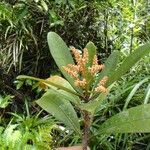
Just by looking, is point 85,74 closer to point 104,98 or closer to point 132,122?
point 104,98

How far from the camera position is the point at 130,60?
1.67 m

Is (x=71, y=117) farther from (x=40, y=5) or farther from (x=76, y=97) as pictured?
(x=40, y=5)

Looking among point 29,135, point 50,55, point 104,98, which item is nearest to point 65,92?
point 104,98

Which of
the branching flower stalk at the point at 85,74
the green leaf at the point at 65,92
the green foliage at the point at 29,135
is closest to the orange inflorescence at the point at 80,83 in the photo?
the branching flower stalk at the point at 85,74

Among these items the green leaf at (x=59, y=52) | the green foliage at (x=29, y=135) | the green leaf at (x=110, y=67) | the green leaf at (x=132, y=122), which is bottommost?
the green foliage at (x=29, y=135)

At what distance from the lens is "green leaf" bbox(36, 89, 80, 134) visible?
69.7 inches

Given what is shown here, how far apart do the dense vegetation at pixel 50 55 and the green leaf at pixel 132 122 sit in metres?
0.72

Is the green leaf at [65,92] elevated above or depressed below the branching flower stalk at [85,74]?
below

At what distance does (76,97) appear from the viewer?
68.4 inches

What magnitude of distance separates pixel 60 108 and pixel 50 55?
1630 millimetres

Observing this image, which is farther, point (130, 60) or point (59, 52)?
point (59, 52)

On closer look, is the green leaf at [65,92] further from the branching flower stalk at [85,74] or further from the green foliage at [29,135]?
the green foliage at [29,135]

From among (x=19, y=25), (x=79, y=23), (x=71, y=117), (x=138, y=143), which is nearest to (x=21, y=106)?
(x=19, y=25)

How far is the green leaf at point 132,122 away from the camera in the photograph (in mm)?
1623
